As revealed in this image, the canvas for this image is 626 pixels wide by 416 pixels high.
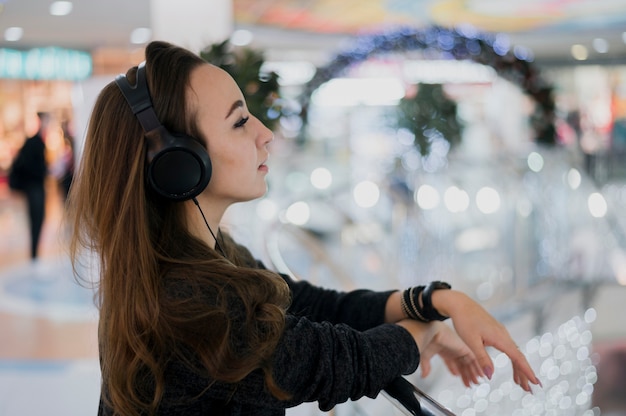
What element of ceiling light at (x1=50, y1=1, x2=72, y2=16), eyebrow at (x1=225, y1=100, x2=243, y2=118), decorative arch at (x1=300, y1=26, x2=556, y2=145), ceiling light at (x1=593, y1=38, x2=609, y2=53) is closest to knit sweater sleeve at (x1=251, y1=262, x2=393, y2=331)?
eyebrow at (x1=225, y1=100, x2=243, y2=118)

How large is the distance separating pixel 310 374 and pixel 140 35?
12990 mm

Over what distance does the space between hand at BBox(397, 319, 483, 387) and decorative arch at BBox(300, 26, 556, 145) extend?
314 cm

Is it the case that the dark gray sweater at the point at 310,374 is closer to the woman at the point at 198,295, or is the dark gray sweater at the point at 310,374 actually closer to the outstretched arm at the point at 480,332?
the woman at the point at 198,295

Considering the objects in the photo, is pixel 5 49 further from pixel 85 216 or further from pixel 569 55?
pixel 85 216

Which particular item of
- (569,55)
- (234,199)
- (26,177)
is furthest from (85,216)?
(569,55)

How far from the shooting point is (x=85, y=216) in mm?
1149

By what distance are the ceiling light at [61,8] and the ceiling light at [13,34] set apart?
64.0 inches

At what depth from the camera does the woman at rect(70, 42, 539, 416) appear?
0.97 m

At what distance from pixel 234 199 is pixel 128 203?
186 mm

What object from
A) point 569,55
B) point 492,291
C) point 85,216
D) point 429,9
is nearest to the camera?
point 85,216

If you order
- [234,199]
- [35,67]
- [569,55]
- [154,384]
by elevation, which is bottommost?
[154,384]

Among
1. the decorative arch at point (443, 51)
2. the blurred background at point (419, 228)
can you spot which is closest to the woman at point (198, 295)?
the blurred background at point (419, 228)

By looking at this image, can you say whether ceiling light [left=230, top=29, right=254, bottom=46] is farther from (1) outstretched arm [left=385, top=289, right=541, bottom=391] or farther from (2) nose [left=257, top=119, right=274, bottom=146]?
(1) outstretched arm [left=385, top=289, right=541, bottom=391]

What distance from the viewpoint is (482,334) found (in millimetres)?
1141
